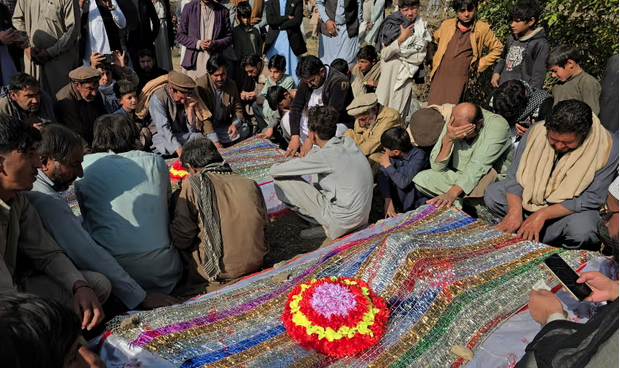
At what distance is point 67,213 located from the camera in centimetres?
319

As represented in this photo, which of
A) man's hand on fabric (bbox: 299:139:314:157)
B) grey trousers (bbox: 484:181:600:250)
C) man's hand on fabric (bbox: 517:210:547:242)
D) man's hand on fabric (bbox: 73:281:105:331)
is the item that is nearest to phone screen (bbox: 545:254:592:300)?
man's hand on fabric (bbox: 517:210:547:242)

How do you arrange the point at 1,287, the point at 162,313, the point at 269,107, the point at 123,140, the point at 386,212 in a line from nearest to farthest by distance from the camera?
the point at 1,287 < the point at 162,313 < the point at 123,140 < the point at 386,212 < the point at 269,107

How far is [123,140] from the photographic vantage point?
12.7 feet

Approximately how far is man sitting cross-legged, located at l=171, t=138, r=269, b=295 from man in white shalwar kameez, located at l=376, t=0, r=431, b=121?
3.32 metres

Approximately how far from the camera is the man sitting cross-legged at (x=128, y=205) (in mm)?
3594

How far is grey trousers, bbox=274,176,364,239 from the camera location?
15.6 feet

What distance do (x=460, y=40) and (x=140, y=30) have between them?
448cm

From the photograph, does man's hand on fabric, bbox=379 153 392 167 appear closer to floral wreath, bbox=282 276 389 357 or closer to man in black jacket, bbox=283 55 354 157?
man in black jacket, bbox=283 55 354 157

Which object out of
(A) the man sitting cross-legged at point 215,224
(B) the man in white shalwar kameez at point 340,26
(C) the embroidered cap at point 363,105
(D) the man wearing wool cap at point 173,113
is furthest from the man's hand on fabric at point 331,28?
(A) the man sitting cross-legged at point 215,224

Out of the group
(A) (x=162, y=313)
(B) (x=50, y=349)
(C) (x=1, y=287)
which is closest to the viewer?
(B) (x=50, y=349)

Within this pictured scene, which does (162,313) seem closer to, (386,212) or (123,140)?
(123,140)

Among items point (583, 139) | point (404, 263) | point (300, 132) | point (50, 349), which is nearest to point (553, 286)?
point (404, 263)

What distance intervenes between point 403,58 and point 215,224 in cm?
387

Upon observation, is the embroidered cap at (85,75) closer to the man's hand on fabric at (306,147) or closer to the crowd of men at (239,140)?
the crowd of men at (239,140)
